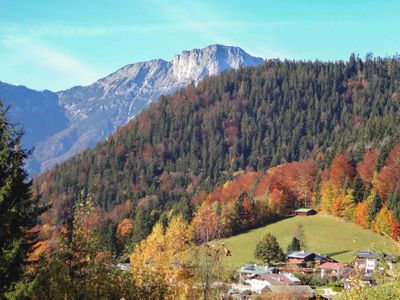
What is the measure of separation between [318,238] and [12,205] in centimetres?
8458

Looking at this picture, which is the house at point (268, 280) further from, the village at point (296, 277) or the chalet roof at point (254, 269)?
the chalet roof at point (254, 269)

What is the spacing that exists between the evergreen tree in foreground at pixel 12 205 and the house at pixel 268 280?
5103 cm

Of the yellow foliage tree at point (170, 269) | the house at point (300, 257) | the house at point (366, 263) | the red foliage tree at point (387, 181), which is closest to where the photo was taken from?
the house at point (366, 263)

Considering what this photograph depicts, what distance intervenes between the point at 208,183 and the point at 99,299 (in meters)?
175

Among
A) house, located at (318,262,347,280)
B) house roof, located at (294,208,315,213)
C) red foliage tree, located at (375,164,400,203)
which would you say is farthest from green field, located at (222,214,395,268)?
red foliage tree, located at (375,164,400,203)

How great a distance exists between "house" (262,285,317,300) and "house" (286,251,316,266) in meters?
19.2

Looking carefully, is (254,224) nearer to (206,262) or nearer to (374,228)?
(374,228)

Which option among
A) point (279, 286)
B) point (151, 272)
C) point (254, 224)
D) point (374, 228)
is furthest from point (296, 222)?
point (151, 272)

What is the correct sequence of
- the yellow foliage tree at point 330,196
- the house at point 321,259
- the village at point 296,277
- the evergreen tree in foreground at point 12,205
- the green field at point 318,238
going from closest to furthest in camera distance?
the evergreen tree in foreground at point 12,205, the village at point 296,277, the house at point 321,259, the green field at point 318,238, the yellow foliage tree at point 330,196

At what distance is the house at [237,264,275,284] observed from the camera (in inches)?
3086

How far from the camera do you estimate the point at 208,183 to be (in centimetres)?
19712

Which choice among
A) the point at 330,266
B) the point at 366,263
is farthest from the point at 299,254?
the point at 366,263

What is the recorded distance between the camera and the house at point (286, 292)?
200 feet

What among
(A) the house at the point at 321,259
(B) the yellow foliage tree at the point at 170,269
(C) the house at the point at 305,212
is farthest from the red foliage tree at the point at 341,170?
(B) the yellow foliage tree at the point at 170,269
